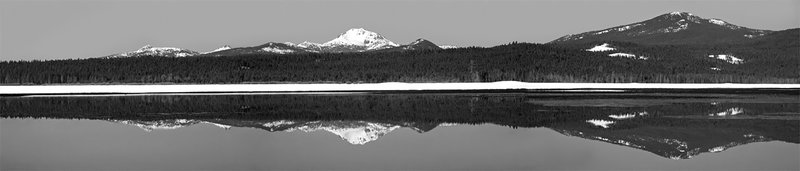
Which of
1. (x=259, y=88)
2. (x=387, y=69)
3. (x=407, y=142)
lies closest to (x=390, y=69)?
(x=387, y=69)

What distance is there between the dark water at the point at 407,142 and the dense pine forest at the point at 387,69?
104 meters

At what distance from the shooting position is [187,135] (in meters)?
23.6

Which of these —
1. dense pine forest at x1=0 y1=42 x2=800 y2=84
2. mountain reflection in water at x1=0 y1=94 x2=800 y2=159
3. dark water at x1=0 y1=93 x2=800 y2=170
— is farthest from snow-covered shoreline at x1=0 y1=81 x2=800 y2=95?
dark water at x1=0 y1=93 x2=800 y2=170

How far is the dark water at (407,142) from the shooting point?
16.7m

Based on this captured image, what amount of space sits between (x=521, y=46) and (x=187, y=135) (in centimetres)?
15438

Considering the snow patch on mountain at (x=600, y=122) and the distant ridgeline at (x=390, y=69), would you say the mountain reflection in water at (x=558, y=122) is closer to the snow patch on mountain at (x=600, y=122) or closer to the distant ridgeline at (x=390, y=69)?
the snow patch on mountain at (x=600, y=122)

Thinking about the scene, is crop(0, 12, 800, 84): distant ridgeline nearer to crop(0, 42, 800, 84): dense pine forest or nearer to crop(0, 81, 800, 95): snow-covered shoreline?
crop(0, 42, 800, 84): dense pine forest

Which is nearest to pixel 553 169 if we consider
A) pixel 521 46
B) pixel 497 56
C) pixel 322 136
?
pixel 322 136

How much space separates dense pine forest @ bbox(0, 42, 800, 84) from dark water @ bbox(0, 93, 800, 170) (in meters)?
104

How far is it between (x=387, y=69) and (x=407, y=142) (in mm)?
126486

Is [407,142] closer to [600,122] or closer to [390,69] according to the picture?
[600,122]

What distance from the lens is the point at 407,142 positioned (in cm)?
2114

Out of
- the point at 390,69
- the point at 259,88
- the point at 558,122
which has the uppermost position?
the point at 390,69

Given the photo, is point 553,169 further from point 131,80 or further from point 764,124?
point 131,80
